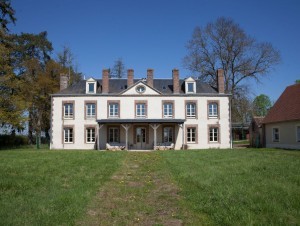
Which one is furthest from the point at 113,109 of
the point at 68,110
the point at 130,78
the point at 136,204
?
the point at 136,204

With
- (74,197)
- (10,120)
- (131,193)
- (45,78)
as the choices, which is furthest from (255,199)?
(45,78)

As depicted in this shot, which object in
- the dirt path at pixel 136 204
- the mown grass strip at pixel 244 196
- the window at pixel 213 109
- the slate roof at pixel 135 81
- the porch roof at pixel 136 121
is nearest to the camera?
the mown grass strip at pixel 244 196

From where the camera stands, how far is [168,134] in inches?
1141

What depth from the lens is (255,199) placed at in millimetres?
6188

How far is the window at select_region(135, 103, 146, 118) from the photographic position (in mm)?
28828

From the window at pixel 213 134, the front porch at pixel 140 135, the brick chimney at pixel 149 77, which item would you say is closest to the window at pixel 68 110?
the front porch at pixel 140 135

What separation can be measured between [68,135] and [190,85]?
12.9 meters

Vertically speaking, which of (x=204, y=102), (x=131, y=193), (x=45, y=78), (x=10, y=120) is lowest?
(x=131, y=193)

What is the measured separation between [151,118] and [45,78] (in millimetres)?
16641

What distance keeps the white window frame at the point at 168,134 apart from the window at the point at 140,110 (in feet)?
8.25

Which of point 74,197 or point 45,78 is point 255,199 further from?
point 45,78

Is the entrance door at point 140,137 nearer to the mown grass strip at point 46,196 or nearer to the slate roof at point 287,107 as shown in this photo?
the slate roof at point 287,107

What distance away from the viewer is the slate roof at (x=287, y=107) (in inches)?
959

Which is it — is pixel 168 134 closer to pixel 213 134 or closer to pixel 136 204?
pixel 213 134
